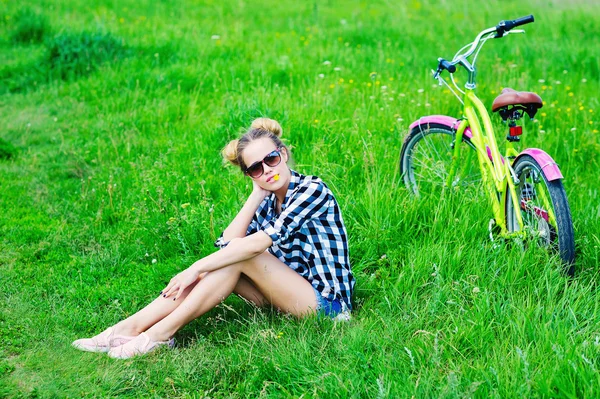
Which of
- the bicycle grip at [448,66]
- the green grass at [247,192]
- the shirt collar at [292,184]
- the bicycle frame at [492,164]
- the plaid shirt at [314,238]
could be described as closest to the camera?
the green grass at [247,192]

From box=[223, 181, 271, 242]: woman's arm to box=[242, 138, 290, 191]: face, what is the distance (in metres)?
0.14

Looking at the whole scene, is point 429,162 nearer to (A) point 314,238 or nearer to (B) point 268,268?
(A) point 314,238

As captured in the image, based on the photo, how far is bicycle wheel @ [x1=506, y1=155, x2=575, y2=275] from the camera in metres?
3.57

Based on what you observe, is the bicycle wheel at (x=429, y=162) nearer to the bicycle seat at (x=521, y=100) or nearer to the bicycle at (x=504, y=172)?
the bicycle at (x=504, y=172)

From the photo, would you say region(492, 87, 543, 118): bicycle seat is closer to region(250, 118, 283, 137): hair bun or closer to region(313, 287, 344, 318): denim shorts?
region(250, 118, 283, 137): hair bun

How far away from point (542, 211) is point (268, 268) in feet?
4.96

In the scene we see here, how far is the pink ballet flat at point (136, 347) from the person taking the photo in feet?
11.9

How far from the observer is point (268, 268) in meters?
3.78

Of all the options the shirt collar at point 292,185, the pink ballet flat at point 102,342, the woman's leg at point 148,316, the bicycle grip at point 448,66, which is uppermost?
the bicycle grip at point 448,66

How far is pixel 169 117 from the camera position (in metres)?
6.68

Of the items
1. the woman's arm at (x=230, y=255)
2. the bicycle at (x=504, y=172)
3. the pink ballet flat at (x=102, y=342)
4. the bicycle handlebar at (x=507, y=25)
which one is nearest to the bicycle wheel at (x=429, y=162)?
the bicycle at (x=504, y=172)

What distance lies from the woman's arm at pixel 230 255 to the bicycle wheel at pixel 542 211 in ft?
4.65

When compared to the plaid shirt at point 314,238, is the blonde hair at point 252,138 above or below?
above

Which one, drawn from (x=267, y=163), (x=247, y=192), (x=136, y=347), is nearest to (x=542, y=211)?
(x=267, y=163)
